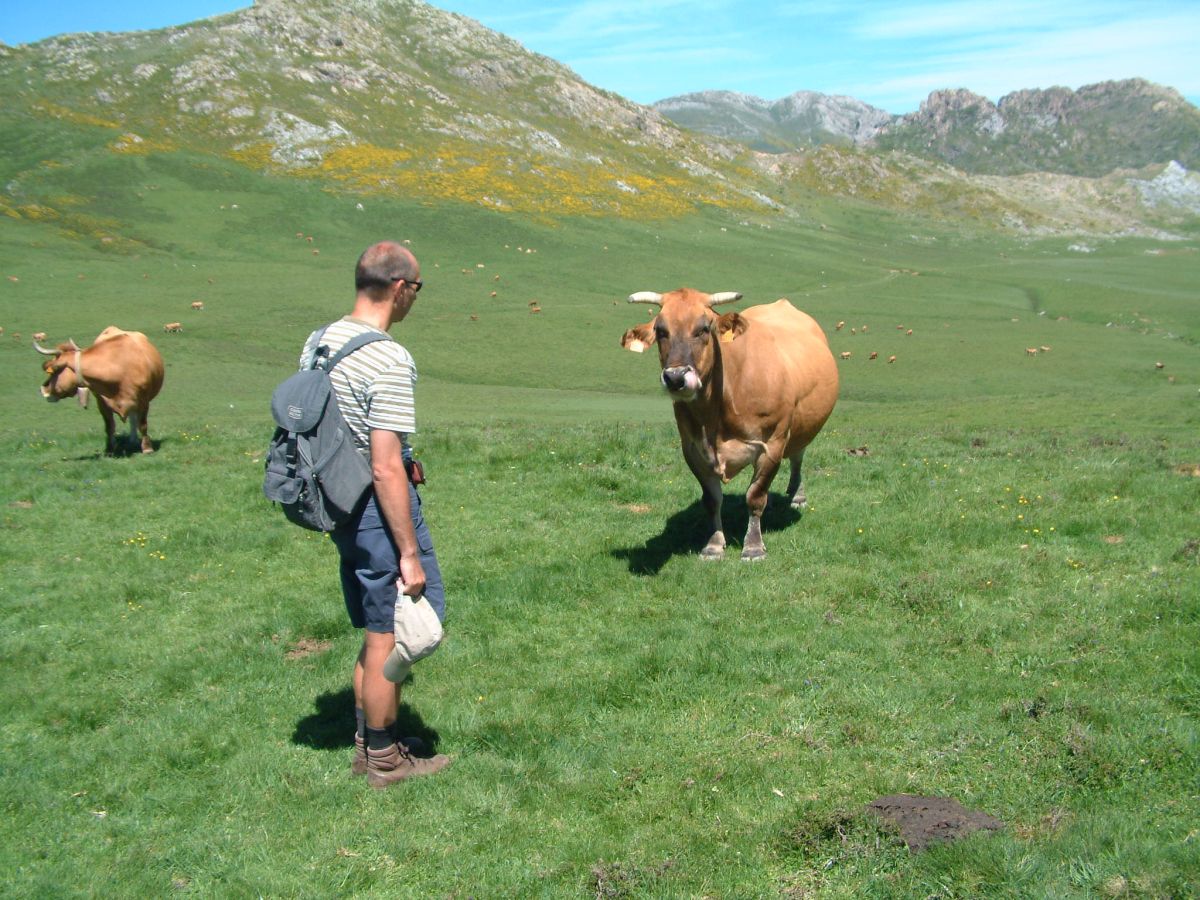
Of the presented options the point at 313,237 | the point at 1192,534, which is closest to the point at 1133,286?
the point at 313,237

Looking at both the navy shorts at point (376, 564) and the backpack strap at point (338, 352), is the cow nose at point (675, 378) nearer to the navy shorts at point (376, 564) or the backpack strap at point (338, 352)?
the navy shorts at point (376, 564)

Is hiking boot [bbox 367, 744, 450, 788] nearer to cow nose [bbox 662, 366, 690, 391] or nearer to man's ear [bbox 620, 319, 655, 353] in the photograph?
cow nose [bbox 662, 366, 690, 391]

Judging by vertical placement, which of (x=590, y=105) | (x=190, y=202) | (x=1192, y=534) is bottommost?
(x=1192, y=534)

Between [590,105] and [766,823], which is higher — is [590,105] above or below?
above

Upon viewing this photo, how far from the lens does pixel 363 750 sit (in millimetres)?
6109

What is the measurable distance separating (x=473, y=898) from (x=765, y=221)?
7751cm

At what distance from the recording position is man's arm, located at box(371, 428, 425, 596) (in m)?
5.40

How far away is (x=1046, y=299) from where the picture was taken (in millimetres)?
44125

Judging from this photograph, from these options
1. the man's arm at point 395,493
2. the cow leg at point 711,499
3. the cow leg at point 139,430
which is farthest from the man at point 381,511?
the cow leg at point 139,430

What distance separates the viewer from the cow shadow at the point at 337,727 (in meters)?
6.52

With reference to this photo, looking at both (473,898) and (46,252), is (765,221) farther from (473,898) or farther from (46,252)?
(473,898)

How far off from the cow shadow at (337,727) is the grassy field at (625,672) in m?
0.03

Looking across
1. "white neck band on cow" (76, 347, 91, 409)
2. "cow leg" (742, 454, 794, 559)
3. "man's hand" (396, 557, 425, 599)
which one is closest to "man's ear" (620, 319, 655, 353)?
"cow leg" (742, 454, 794, 559)

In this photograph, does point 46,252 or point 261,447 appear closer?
point 261,447
